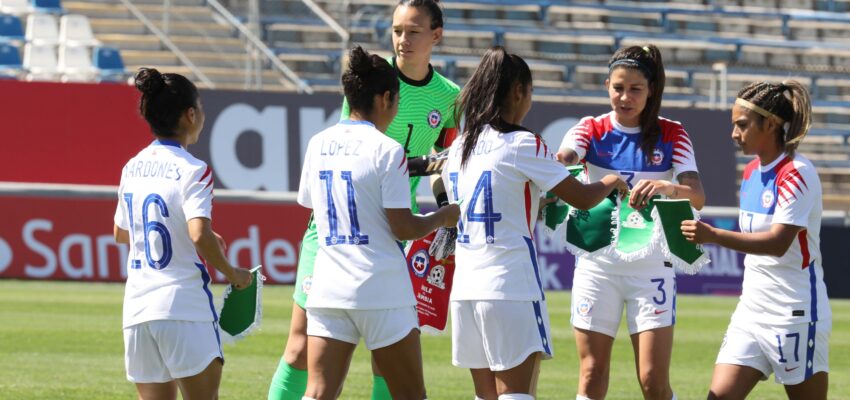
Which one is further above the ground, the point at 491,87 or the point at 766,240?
the point at 491,87

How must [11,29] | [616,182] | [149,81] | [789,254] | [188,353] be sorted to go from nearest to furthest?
[188,353], [149,81], [789,254], [616,182], [11,29]

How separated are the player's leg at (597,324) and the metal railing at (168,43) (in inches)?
605

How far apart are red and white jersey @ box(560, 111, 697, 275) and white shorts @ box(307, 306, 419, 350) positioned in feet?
3.97

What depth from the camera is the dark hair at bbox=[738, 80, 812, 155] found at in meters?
5.86

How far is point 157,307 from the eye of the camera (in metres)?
5.36

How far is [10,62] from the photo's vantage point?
20.7 meters

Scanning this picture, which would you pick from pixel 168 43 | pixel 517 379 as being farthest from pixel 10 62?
pixel 517 379

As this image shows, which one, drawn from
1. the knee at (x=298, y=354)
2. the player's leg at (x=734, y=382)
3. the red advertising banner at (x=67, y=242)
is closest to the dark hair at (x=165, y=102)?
the knee at (x=298, y=354)

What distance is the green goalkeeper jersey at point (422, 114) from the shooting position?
670 centimetres

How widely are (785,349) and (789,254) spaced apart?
0.40 metres

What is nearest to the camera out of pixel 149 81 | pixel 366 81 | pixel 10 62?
pixel 149 81

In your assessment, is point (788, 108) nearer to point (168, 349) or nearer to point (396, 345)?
point (396, 345)

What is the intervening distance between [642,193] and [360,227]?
4.46ft

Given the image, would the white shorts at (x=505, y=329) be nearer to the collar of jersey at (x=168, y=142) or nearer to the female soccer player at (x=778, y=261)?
the female soccer player at (x=778, y=261)
